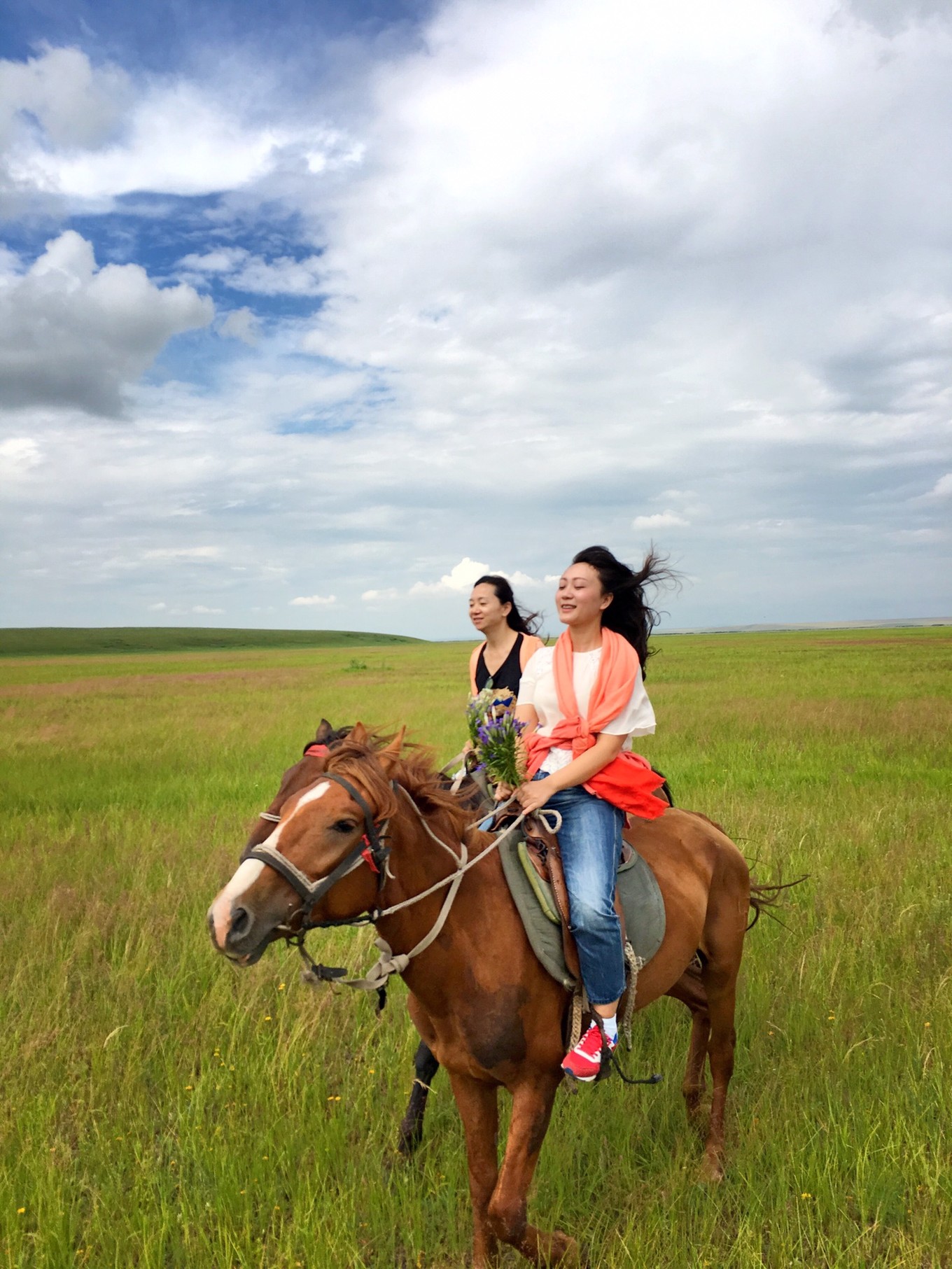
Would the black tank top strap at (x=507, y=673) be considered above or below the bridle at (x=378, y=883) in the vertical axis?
above

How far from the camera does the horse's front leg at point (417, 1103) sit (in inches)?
152

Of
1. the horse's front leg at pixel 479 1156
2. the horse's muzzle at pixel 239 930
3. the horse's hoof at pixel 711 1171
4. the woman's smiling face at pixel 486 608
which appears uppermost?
the woman's smiling face at pixel 486 608

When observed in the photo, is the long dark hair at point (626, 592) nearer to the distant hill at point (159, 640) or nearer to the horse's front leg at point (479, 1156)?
the horse's front leg at point (479, 1156)

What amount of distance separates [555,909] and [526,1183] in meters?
0.95

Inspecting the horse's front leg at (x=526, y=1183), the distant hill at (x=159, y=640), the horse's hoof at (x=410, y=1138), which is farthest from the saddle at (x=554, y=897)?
the distant hill at (x=159, y=640)

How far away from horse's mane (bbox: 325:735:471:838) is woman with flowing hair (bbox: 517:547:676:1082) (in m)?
0.45

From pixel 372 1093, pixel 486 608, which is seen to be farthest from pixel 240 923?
pixel 486 608

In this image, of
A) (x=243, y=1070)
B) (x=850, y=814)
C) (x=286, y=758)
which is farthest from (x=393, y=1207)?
(x=286, y=758)

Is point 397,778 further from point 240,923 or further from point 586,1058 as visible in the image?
point 586,1058

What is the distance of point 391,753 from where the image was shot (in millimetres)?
2773

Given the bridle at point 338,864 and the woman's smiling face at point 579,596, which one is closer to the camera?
the bridle at point 338,864

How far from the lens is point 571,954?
10.4 feet

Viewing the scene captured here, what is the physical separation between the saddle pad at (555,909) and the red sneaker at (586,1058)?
0.20 metres

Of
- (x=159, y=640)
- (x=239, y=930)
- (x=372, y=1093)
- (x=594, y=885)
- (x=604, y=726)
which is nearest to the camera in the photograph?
(x=239, y=930)
